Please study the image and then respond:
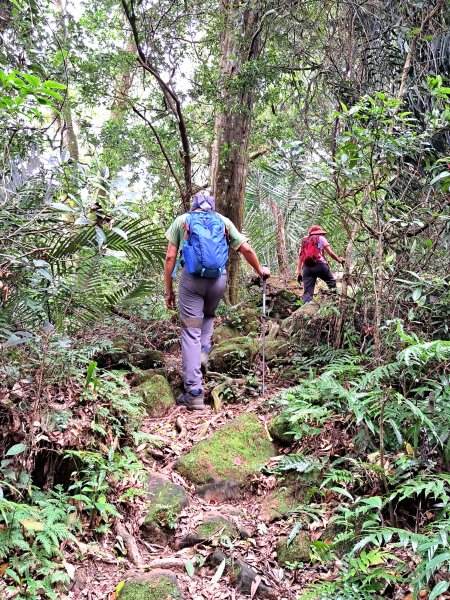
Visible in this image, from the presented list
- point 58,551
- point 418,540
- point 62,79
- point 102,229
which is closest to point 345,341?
point 418,540

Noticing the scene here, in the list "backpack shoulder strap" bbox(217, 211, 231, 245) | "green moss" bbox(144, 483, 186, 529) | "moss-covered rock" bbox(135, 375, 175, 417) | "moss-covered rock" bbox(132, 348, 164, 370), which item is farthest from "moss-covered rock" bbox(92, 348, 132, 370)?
"green moss" bbox(144, 483, 186, 529)

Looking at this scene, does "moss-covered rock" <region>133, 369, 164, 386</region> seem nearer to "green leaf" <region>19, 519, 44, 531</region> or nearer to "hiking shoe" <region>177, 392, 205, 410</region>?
"hiking shoe" <region>177, 392, 205, 410</region>

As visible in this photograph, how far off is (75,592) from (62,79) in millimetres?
5291

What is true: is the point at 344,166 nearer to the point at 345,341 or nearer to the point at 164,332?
the point at 345,341

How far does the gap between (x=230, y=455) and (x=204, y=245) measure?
198cm

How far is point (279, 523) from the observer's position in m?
3.15

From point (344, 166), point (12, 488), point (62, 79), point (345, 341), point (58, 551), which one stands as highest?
point (62, 79)

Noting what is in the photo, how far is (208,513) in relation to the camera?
3240 millimetres

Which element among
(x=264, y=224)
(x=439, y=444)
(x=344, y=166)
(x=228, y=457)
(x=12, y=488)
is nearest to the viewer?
(x=12, y=488)

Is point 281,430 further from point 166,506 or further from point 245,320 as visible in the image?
point 245,320

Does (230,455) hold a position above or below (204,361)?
below

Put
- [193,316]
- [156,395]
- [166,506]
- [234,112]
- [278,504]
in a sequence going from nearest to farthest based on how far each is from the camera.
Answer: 1. [166,506]
2. [278,504]
3. [156,395]
4. [193,316]
5. [234,112]

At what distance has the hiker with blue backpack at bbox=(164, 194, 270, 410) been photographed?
14.8ft

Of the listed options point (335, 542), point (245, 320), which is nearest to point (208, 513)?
point (335, 542)
